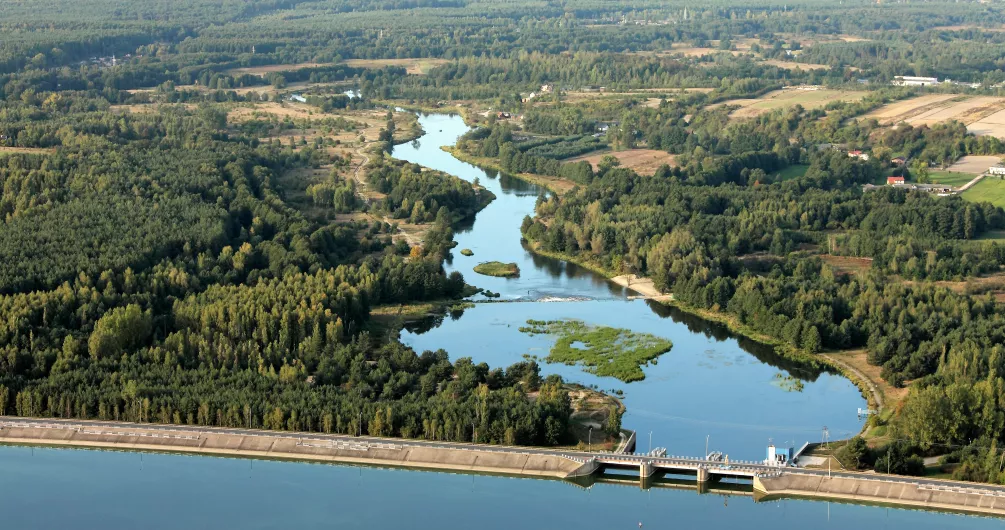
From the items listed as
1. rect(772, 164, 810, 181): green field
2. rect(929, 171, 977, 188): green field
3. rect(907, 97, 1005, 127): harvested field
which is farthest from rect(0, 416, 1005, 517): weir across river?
rect(907, 97, 1005, 127): harvested field

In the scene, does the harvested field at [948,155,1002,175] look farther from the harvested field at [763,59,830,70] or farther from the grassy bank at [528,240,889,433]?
the harvested field at [763,59,830,70]

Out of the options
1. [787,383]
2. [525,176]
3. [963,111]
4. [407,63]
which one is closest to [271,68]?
[407,63]

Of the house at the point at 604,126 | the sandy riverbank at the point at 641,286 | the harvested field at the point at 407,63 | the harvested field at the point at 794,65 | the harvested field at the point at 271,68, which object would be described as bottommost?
the harvested field at the point at 794,65

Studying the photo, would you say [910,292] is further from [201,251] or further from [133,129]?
[133,129]

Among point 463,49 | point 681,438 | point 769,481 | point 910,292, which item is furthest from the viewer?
point 463,49

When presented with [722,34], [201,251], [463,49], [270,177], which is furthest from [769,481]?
[722,34]

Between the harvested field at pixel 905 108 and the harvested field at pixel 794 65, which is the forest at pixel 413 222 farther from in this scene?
the harvested field at pixel 905 108

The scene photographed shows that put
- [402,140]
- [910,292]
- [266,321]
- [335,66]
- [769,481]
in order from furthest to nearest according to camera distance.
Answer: [335,66], [402,140], [910,292], [266,321], [769,481]

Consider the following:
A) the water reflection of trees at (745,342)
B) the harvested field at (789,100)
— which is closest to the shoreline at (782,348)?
the water reflection of trees at (745,342)
